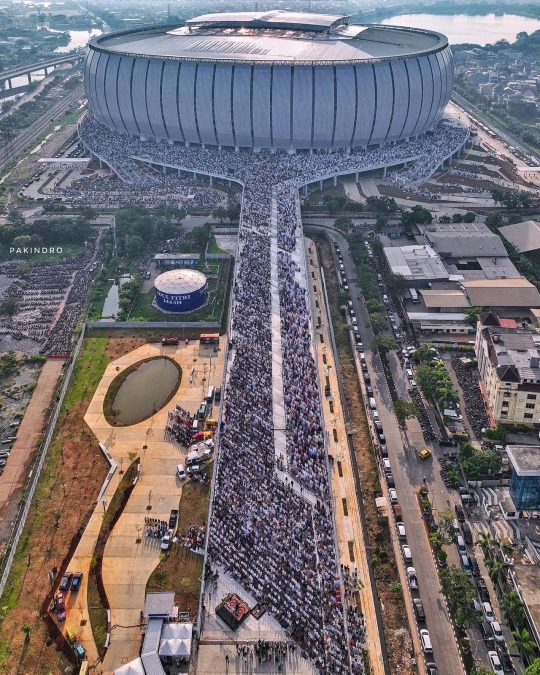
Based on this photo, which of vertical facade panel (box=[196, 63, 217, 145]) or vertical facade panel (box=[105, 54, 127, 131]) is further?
vertical facade panel (box=[105, 54, 127, 131])

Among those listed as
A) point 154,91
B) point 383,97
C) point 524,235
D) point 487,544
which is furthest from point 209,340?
point 383,97

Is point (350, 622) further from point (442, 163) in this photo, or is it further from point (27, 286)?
point (442, 163)

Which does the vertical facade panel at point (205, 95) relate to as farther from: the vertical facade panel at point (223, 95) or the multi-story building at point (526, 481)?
the multi-story building at point (526, 481)

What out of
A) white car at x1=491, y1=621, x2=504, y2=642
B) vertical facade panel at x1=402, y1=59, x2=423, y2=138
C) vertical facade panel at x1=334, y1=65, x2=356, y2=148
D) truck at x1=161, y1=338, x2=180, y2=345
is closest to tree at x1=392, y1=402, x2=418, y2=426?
white car at x1=491, y1=621, x2=504, y2=642

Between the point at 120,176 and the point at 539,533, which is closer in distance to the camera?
the point at 539,533

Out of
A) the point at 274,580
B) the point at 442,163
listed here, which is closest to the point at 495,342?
the point at 274,580

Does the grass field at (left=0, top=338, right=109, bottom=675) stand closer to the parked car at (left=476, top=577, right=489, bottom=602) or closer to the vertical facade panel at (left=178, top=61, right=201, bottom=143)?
the parked car at (left=476, top=577, right=489, bottom=602)

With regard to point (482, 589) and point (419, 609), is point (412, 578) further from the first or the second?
point (482, 589)
